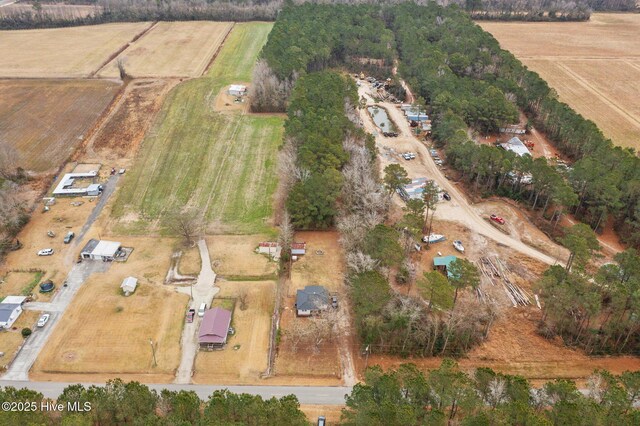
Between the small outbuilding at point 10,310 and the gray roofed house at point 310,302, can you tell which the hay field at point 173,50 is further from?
the gray roofed house at point 310,302

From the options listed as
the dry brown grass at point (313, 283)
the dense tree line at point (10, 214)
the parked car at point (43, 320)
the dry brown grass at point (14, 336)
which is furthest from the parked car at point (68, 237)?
the dry brown grass at point (313, 283)

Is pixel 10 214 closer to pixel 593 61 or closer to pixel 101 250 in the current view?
pixel 101 250

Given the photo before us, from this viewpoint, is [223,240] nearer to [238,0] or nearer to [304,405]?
[304,405]

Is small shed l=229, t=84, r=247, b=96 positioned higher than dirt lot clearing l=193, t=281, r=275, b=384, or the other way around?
small shed l=229, t=84, r=247, b=96

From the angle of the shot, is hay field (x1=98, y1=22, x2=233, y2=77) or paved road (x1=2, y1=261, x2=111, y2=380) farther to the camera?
hay field (x1=98, y1=22, x2=233, y2=77)

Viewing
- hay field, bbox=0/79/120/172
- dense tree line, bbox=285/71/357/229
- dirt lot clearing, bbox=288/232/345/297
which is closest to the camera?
dirt lot clearing, bbox=288/232/345/297

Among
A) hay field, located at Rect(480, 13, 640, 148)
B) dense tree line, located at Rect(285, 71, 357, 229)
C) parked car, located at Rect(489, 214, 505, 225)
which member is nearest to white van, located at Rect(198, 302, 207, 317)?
dense tree line, located at Rect(285, 71, 357, 229)

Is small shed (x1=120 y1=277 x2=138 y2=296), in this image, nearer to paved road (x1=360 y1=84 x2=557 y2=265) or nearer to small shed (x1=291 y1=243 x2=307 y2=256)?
small shed (x1=291 y1=243 x2=307 y2=256)
